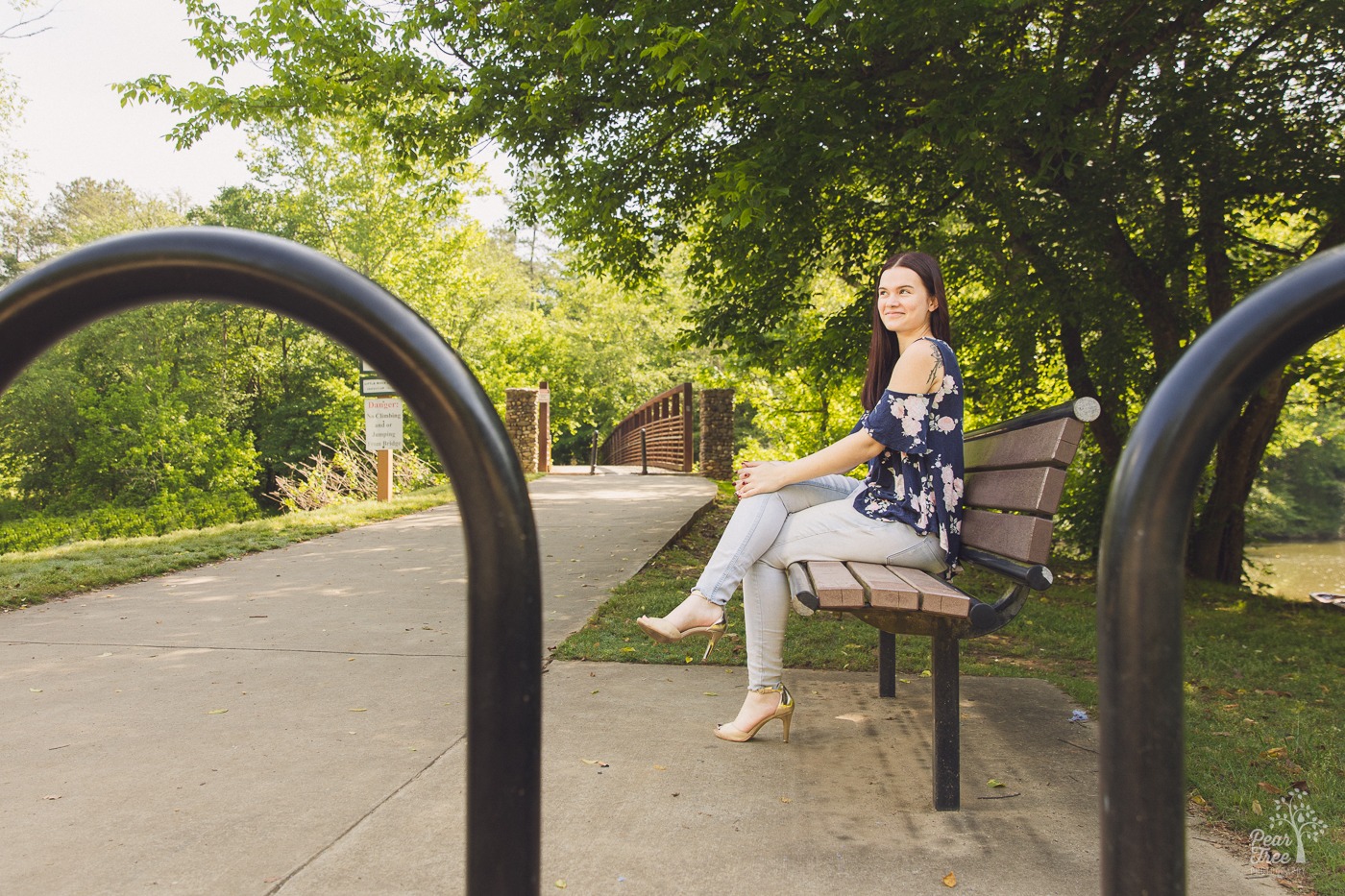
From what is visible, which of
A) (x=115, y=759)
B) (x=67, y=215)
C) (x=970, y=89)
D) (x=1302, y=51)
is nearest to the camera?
(x=115, y=759)

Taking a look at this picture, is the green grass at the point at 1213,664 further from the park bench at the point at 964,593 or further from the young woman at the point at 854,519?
the young woman at the point at 854,519

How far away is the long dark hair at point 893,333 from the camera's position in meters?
3.19

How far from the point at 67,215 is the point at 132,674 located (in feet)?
129

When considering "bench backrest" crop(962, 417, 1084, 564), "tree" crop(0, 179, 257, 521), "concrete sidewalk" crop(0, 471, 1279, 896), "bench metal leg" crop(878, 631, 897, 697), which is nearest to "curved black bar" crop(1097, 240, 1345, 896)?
"concrete sidewalk" crop(0, 471, 1279, 896)

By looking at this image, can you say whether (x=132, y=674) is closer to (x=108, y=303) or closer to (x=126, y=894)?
(x=126, y=894)

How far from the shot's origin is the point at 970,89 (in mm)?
6188

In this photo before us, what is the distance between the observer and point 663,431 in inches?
958

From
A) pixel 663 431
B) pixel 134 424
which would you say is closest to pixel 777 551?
pixel 663 431

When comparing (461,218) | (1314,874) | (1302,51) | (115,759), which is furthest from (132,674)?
(461,218)

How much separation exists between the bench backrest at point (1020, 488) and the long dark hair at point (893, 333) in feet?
1.48

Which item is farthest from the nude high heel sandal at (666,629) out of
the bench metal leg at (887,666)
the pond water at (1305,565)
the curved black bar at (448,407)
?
the pond water at (1305,565)

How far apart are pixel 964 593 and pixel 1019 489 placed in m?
0.39

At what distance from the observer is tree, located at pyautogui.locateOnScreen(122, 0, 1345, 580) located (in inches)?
245

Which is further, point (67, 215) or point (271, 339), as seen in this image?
point (67, 215)
